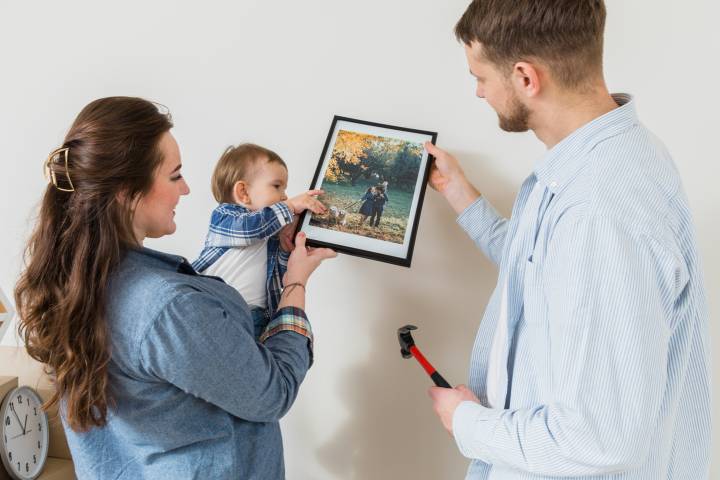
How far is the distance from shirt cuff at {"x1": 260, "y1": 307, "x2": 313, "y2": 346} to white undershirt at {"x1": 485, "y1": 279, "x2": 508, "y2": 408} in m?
0.41

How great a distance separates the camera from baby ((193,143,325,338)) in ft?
4.99

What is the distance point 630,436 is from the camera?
0.88 metres

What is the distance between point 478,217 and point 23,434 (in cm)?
134

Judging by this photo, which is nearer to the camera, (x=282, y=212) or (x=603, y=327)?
(x=603, y=327)

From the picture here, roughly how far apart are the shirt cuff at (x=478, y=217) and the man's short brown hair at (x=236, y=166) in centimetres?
53

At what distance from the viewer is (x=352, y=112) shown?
1.74 metres

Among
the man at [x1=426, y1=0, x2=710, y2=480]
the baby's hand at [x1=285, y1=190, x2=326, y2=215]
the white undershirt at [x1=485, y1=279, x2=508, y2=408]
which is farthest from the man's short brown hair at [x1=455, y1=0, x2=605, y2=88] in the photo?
the baby's hand at [x1=285, y1=190, x2=326, y2=215]

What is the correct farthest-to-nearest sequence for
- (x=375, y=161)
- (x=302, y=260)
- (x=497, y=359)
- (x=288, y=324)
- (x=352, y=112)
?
1. (x=352, y=112)
2. (x=375, y=161)
3. (x=302, y=260)
4. (x=288, y=324)
5. (x=497, y=359)

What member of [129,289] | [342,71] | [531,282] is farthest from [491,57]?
[129,289]

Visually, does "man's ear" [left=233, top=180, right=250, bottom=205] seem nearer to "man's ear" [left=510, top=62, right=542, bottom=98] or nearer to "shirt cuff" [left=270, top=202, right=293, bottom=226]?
"shirt cuff" [left=270, top=202, right=293, bottom=226]

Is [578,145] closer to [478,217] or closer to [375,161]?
[478,217]

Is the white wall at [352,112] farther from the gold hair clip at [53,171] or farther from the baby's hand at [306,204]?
the gold hair clip at [53,171]

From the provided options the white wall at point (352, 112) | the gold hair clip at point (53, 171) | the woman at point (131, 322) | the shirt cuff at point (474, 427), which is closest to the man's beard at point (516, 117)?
the white wall at point (352, 112)

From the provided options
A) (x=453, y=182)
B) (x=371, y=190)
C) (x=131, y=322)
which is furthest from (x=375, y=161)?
(x=131, y=322)
